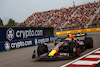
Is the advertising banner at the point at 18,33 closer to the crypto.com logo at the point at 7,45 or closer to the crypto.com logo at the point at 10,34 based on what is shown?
the crypto.com logo at the point at 10,34

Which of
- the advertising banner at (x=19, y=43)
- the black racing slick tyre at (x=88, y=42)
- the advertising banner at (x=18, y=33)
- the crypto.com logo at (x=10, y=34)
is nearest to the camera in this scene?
the black racing slick tyre at (x=88, y=42)

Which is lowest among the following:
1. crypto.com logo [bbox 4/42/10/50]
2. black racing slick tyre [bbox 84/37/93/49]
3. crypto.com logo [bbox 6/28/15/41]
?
crypto.com logo [bbox 4/42/10/50]

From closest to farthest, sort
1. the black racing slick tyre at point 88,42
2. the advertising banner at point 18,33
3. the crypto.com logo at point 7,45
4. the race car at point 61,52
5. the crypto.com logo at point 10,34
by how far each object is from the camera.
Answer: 1. the race car at point 61,52
2. the black racing slick tyre at point 88,42
3. the crypto.com logo at point 7,45
4. the advertising banner at point 18,33
5. the crypto.com logo at point 10,34

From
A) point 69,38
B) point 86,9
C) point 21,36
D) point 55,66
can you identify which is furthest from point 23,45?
point 86,9

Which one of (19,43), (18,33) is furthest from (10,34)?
(19,43)

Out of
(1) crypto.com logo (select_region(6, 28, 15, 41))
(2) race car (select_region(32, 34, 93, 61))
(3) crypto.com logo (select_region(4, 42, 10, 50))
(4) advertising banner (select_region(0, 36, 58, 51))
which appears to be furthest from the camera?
(1) crypto.com logo (select_region(6, 28, 15, 41))

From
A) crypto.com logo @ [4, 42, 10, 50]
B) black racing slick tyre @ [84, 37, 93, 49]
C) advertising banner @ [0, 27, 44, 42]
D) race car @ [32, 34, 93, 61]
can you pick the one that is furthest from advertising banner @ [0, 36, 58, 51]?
black racing slick tyre @ [84, 37, 93, 49]

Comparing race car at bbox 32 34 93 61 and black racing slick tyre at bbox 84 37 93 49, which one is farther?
black racing slick tyre at bbox 84 37 93 49

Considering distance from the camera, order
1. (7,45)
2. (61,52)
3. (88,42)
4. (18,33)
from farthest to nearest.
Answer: (18,33)
(7,45)
(88,42)
(61,52)

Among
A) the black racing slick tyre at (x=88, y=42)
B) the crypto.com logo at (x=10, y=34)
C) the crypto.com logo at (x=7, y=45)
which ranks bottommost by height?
the crypto.com logo at (x=7, y=45)

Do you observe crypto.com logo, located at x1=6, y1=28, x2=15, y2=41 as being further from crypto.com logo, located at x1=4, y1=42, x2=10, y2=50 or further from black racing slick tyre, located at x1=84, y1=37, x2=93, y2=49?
black racing slick tyre, located at x1=84, y1=37, x2=93, y2=49

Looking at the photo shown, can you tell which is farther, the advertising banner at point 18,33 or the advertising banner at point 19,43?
the advertising banner at point 18,33

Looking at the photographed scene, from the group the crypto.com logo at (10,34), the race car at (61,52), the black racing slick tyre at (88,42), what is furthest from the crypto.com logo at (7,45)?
the black racing slick tyre at (88,42)

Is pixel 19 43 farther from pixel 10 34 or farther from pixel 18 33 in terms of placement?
pixel 10 34
